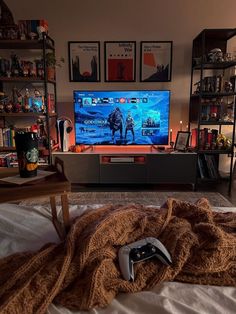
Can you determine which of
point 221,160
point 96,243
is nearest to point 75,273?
point 96,243

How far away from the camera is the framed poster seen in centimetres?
335

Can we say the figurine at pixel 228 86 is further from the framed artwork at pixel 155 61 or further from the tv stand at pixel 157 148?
the tv stand at pixel 157 148

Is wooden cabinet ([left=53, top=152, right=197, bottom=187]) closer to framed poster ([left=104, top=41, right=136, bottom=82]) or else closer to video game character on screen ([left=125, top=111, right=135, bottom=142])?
video game character on screen ([left=125, top=111, right=135, bottom=142])

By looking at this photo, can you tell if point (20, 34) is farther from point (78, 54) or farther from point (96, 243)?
point (96, 243)

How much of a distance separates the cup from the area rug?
173cm

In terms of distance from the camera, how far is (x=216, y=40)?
3.31 meters

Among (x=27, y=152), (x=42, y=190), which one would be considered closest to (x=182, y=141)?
(x=27, y=152)

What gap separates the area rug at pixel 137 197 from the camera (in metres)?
2.79

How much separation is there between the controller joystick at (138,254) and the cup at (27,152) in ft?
1.71

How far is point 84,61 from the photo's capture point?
3.38 m

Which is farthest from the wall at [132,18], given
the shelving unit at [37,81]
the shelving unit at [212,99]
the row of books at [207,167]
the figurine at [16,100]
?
the row of books at [207,167]

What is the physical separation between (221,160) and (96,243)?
319cm

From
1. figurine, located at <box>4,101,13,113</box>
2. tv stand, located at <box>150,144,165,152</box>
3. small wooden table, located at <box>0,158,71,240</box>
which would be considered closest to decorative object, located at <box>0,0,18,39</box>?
figurine, located at <box>4,101,13,113</box>

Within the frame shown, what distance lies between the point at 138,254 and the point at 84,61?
10.0 ft
